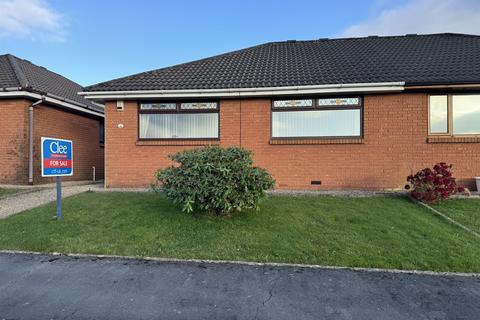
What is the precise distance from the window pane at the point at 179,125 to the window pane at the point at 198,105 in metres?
0.20

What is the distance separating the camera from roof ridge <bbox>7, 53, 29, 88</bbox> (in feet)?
39.3

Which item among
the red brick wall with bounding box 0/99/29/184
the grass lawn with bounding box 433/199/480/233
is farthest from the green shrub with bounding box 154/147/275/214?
the red brick wall with bounding box 0/99/29/184

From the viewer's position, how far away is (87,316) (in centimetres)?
322

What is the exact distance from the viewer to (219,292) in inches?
146

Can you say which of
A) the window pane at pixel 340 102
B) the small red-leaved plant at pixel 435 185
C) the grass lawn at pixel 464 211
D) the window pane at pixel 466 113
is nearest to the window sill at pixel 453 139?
the window pane at pixel 466 113

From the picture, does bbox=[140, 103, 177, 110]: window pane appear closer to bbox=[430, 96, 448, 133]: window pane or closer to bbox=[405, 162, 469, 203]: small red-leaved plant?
bbox=[405, 162, 469, 203]: small red-leaved plant

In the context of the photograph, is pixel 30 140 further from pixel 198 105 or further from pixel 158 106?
pixel 198 105

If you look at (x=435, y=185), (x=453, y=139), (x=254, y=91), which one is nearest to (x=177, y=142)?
(x=254, y=91)

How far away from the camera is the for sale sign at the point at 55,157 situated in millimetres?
6164

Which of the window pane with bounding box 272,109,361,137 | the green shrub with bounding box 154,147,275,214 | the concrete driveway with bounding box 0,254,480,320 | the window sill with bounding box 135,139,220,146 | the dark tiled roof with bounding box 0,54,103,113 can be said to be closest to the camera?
the concrete driveway with bounding box 0,254,480,320

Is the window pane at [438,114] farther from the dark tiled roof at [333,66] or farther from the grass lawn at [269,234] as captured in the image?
the grass lawn at [269,234]

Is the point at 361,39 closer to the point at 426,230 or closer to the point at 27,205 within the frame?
the point at 426,230

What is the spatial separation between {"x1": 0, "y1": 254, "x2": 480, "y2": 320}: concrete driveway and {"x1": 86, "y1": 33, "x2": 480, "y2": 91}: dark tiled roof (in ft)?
21.9

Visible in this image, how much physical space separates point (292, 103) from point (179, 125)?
11.9 ft
